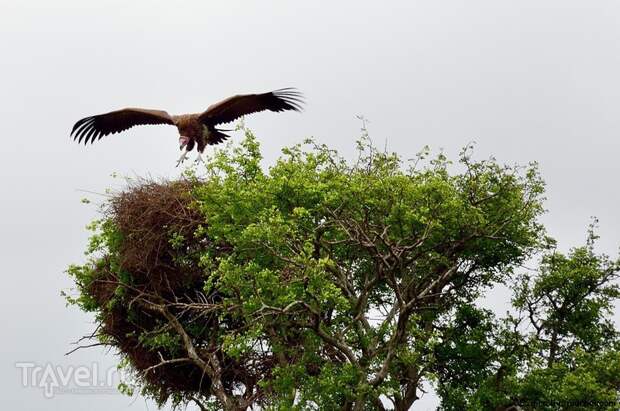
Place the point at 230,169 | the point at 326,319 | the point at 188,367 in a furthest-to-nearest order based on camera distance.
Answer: the point at 188,367
the point at 230,169
the point at 326,319

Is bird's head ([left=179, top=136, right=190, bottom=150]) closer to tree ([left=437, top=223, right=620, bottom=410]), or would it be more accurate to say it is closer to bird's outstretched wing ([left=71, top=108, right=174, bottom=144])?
bird's outstretched wing ([left=71, top=108, right=174, bottom=144])

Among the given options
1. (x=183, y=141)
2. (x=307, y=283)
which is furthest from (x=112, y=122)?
(x=307, y=283)

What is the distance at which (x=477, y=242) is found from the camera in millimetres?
26203

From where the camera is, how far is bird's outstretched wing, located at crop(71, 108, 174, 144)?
26.5 meters

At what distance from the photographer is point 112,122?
1065 inches

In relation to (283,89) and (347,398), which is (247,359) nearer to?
(347,398)

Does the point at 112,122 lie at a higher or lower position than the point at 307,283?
higher

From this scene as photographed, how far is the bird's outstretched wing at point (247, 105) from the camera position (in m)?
25.1

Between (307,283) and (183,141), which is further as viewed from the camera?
(183,141)

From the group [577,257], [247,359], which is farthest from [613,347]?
[247,359]

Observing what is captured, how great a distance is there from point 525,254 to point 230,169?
8.77 metres

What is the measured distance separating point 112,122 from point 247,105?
4155mm

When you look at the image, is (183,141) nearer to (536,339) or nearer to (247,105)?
(247,105)

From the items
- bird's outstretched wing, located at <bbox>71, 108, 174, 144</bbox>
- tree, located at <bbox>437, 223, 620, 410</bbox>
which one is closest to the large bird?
bird's outstretched wing, located at <bbox>71, 108, 174, 144</bbox>
